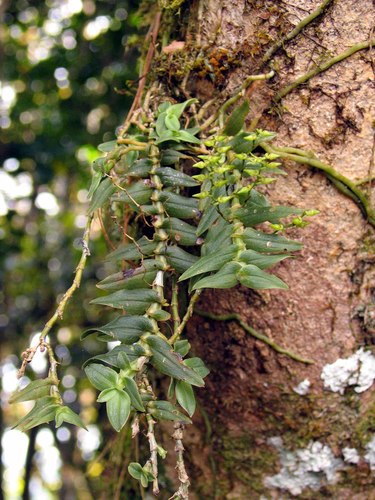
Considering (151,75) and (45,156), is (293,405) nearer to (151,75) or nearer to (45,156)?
(151,75)

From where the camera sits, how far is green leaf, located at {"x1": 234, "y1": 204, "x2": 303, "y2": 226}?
2.62ft

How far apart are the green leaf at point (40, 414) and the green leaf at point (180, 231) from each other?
0.28m

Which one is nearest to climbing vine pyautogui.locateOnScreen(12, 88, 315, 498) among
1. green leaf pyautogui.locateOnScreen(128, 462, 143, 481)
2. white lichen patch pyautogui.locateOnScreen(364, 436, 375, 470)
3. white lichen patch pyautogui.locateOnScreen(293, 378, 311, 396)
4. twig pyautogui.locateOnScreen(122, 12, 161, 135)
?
green leaf pyautogui.locateOnScreen(128, 462, 143, 481)

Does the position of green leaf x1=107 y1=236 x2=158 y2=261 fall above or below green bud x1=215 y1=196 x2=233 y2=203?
below

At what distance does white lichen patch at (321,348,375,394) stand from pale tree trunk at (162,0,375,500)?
0.01m

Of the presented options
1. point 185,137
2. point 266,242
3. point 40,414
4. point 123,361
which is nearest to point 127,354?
point 123,361

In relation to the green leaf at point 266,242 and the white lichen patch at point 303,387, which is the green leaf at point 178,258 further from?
the white lichen patch at point 303,387

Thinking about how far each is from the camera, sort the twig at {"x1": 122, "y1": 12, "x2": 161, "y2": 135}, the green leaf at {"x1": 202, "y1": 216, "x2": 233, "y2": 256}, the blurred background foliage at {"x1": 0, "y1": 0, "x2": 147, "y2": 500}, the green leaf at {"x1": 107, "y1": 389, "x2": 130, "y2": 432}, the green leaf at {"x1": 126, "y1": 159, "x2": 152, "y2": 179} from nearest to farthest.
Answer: the green leaf at {"x1": 107, "y1": 389, "x2": 130, "y2": 432} < the green leaf at {"x1": 202, "y1": 216, "x2": 233, "y2": 256} < the green leaf at {"x1": 126, "y1": 159, "x2": 152, "y2": 179} < the twig at {"x1": 122, "y1": 12, "x2": 161, "y2": 135} < the blurred background foliage at {"x1": 0, "y1": 0, "x2": 147, "y2": 500}

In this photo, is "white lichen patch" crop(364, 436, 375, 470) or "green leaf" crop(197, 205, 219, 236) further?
"white lichen patch" crop(364, 436, 375, 470)

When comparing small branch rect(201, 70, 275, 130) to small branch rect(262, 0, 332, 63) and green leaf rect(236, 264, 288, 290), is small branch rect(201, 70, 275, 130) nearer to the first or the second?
small branch rect(262, 0, 332, 63)

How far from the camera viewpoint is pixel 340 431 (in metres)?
1.00

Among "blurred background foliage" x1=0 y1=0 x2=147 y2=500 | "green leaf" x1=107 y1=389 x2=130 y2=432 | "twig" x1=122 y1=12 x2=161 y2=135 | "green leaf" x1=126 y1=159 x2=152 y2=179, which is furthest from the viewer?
"blurred background foliage" x1=0 y1=0 x2=147 y2=500

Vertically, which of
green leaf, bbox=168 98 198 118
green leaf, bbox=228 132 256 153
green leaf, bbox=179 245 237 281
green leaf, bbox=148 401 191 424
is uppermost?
green leaf, bbox=168 98 198 118

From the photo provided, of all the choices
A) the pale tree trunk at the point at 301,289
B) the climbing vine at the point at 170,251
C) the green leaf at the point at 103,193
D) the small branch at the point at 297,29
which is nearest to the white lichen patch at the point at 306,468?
the pale tree trunk at the point at 301,289
